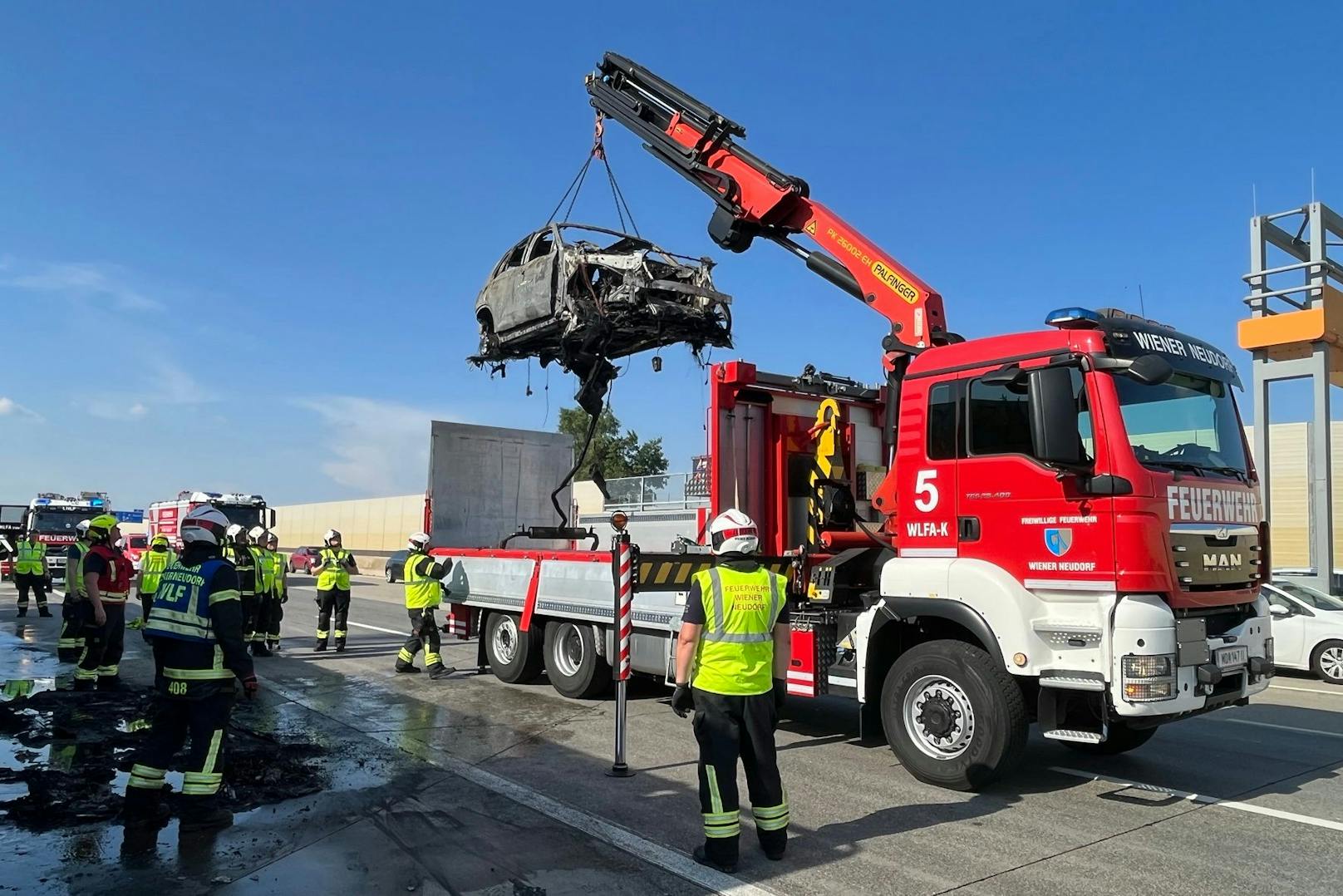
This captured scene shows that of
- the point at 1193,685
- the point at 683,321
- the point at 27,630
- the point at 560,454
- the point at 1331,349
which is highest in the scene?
the point at 1331,349

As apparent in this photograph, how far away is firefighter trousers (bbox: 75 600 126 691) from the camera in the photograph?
988cm

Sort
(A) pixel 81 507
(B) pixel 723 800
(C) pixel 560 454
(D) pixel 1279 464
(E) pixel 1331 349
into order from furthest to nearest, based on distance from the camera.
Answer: (A) pixel 81 507, (D) pixel 1279 464, (E) pixel 1331 349, (C) pixel 560 454, (B) pixel 723 800

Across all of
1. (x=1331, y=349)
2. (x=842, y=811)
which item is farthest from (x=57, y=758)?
(x=1331, y=349)

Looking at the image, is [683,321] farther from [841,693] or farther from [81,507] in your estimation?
[81,507]

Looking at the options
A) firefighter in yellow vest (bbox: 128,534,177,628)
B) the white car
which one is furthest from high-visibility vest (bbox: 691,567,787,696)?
the white car

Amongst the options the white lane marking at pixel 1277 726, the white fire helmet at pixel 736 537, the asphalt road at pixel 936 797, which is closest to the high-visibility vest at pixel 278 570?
the asphalt road at pixel 936 797

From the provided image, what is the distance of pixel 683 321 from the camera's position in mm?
10297

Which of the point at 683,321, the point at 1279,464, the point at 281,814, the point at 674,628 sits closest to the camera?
the point at 281,814

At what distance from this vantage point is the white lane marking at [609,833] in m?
4.55

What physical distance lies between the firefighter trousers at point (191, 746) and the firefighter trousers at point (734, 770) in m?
2.85

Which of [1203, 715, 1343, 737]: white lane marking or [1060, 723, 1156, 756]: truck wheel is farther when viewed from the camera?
[1203, 715, 1343, 737]: white lane marking

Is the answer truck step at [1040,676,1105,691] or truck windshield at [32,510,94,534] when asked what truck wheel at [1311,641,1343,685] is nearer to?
truck step at [1040,676,1105,691]

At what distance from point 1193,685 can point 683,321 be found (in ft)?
20.3

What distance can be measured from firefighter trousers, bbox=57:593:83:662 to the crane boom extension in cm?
900
